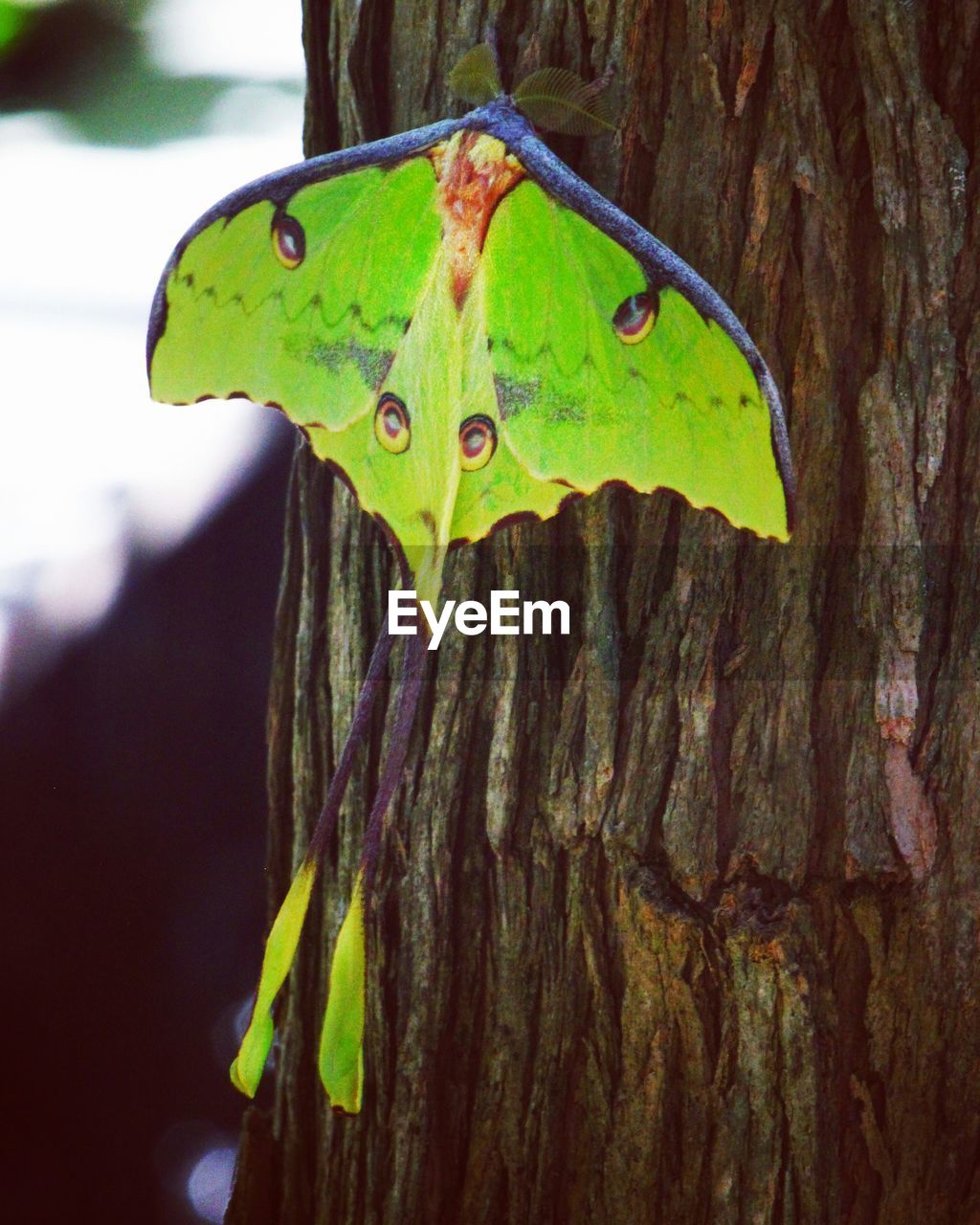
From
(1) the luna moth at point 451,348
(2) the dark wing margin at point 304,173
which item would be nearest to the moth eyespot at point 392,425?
(1) the luna moth at point 451,348

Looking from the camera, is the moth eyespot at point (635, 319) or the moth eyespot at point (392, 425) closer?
the moth eyespot at point (635, 319)

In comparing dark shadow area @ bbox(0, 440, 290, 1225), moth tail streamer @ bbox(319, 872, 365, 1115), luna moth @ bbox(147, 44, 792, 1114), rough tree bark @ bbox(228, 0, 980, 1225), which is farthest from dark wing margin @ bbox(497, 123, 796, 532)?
dark shadow area @ bbox(0, 440, 290, 1225)

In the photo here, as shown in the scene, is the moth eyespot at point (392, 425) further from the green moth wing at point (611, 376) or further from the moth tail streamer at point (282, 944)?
the moth tail streamer at point (282, 944)

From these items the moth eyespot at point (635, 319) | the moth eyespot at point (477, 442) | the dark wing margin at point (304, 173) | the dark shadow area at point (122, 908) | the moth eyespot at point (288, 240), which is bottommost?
the dark shadow area at point (122, 908)

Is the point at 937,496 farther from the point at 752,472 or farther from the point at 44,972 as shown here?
the point at 44,972

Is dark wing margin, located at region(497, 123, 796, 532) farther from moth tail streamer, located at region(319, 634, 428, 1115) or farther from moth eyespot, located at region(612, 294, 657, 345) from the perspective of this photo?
moth tail streamer, located at region(319, 634, 428, 1115)

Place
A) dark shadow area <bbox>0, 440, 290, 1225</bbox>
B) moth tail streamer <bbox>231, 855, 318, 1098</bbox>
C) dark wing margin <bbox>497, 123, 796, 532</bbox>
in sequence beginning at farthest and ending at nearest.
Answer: dark shadow area <bbox>0, 440, 290, 1225</bbox>
moth tail streamer <bbox>231, 855, 318, 1098</bbox>
dark wing margin <bbox>497, 123, 796, 532</bbox>

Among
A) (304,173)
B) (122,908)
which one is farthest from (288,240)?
(122,908)
